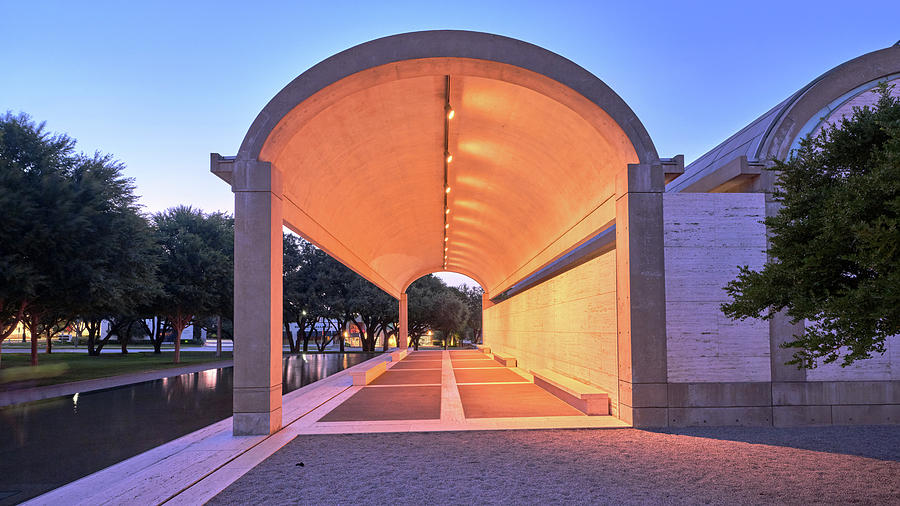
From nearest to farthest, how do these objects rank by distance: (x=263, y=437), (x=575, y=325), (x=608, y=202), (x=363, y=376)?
(x=263, y=437), (x=608, y=202), (x=575, y=325), (x=363, y=376)

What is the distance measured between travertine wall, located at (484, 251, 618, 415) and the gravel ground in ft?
8.37

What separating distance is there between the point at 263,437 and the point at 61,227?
1326cm

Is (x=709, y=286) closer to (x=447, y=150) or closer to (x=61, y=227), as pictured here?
(x=447, y=150)

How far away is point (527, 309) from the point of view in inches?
908

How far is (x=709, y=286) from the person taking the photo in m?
10.1

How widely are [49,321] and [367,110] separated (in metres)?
29.4

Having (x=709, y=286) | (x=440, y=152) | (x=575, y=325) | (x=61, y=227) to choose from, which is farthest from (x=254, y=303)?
(x=61, y=227)

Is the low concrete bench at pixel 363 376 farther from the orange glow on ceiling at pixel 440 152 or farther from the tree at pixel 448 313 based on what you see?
the tree at pixel 448 313

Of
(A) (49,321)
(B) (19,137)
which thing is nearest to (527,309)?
(B) (19,137)

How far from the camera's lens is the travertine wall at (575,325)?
11.6 meters

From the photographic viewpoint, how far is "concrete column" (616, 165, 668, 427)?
984 cm

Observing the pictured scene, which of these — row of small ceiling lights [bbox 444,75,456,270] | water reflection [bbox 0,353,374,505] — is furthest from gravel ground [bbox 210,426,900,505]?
row of small ceiling lights [bbox 444,75,456,270]

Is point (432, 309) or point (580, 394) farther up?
point (432, 309)

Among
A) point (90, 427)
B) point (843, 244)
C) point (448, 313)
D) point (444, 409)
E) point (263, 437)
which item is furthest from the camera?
point (448, 313)
